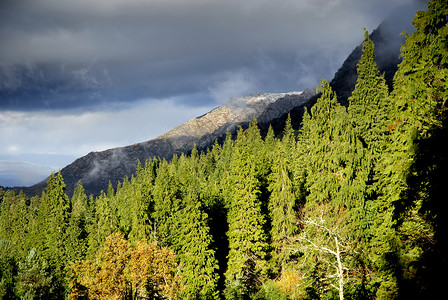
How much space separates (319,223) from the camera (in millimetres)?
16578

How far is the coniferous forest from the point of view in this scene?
12727 mm

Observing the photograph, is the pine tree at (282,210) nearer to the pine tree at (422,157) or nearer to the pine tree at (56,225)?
the pine tree at (422,157)

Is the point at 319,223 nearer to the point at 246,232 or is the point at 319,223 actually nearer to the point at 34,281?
the point at 246,232

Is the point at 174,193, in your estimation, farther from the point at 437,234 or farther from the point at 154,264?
the point at 437,234

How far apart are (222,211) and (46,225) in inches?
1337

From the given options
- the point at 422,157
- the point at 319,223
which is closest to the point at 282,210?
the point at 319,223

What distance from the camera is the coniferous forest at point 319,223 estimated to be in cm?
1273

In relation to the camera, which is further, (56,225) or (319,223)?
(56,225)

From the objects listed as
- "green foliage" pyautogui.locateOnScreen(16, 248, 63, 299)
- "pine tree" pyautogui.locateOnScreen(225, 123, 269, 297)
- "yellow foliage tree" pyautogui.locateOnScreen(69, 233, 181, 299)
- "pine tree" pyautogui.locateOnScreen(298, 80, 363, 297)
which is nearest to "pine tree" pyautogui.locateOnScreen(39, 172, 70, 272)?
"green foliage" pyautogui.locateOnScreen(16, 248, 63, 299)

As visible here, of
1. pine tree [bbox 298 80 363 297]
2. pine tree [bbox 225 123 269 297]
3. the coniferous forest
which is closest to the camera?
the coniferous forest

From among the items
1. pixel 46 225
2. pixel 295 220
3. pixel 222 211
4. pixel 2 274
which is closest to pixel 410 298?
pixel 295 220

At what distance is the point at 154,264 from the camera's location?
1031 inches

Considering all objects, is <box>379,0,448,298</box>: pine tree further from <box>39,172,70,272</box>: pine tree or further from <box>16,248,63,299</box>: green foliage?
<box>39,172,70,272</box>: pine tree

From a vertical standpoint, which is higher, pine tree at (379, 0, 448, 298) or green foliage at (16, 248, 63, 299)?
pine tree at (379, 0, 448, 298)
